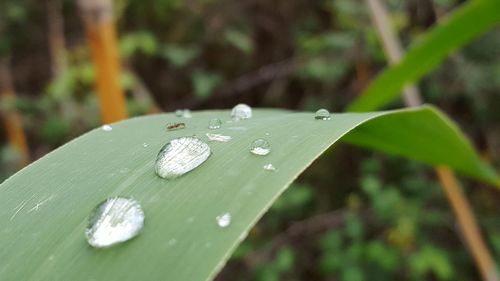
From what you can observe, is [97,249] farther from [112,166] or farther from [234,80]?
[234,80]

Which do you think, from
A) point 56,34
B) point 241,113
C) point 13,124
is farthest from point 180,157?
point 56,34

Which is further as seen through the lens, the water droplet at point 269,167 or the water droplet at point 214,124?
the water droplet at point 214,124

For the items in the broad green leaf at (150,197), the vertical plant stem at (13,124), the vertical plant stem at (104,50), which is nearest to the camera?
the broad green leaf at (150,197)

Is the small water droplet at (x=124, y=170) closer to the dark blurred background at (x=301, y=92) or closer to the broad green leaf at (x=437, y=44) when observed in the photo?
the broad green leaf at (x=437, y=44)

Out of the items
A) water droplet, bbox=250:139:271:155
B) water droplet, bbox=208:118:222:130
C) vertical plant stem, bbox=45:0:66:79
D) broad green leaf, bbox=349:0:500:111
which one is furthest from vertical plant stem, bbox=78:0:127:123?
vertical plant stem, bbox=45:0:66:79

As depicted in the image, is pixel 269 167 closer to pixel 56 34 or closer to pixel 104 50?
pixel 104 50

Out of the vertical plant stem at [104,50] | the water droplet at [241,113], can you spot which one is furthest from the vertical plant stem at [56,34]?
the water droplet at [241,113]

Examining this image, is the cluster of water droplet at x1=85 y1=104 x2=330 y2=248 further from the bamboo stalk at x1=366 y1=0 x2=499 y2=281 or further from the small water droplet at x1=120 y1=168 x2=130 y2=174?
the bamboo stalk at x1=366 y1=0 x2=499 y2=281
